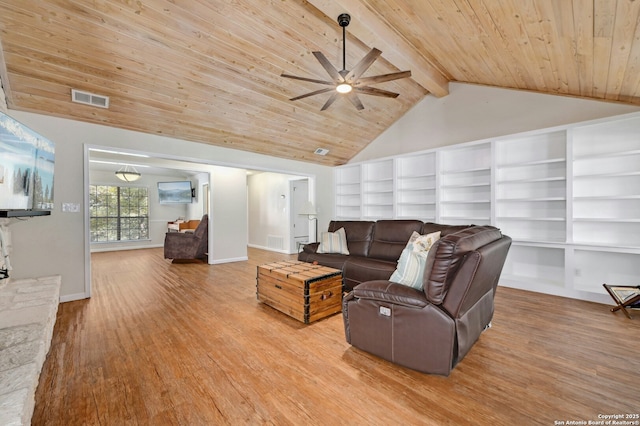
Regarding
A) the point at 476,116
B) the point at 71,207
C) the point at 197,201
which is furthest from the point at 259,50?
A: the point at 197,201

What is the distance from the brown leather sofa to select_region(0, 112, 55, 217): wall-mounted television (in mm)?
3265

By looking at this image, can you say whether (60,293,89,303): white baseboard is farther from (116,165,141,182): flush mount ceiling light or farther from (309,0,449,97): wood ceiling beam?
(116,165,141,182): flush mount ceiling light

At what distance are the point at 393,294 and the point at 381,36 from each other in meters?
2.97

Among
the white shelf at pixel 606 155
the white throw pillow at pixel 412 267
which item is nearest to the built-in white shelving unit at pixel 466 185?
the white shelf at pixel 606 155

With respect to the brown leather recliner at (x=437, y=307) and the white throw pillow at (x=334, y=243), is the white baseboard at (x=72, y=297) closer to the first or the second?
the white throw pillow at (x=334, y=243)

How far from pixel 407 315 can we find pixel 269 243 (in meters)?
6.70

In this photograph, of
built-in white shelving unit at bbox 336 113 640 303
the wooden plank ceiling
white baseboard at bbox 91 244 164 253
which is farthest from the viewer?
white baseboard at bbox 91 244 164 253

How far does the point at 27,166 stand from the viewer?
2387 mm

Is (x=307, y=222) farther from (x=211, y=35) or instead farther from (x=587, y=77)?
(x=587, y=77)

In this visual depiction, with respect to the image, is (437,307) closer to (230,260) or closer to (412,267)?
(412,267)

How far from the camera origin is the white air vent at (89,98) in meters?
3.35

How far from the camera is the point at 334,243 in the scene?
457cm

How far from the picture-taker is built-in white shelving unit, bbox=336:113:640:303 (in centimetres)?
361

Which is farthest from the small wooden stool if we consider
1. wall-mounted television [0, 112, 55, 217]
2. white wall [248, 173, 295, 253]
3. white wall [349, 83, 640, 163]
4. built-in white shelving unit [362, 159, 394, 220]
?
white wall [248, 173, 295, 253]
